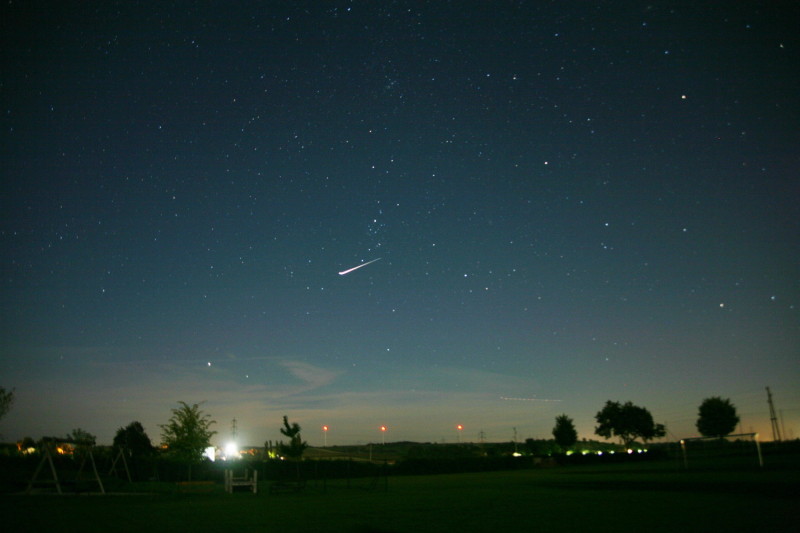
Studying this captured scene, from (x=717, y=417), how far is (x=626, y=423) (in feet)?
56.9

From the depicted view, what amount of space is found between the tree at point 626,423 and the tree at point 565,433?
1094cm

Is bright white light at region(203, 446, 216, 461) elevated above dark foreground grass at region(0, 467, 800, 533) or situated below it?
above

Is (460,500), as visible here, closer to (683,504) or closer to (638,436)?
(683,504)

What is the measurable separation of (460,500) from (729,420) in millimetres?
99111

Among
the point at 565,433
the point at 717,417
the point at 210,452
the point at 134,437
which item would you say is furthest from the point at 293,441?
the point at 717,417

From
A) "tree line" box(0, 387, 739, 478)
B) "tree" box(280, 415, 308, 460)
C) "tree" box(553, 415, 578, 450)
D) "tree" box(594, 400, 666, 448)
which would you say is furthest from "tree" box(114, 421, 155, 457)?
"tree" box(594, 400, 666, 448)

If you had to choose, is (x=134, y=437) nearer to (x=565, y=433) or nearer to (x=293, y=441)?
(x=293, y=441)

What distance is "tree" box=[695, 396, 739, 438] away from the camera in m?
100

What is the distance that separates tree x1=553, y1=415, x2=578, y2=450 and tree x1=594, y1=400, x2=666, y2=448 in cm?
1094

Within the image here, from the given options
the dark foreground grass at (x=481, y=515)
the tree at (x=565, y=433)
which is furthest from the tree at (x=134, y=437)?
the tree at (x=565, y=433)

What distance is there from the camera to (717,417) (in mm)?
100688

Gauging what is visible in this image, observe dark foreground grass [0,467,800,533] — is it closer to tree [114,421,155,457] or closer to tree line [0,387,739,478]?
tree line [0,387,739,478]

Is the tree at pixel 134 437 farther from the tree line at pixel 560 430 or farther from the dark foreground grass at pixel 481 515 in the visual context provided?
the dark foreground grass at pixel 481 515

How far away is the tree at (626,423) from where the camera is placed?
371ft
